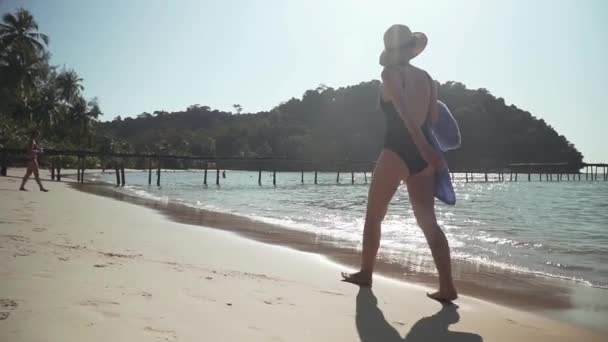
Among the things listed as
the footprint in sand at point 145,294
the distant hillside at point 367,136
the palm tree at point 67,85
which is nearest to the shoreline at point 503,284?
the footprint in sand at point 145,294

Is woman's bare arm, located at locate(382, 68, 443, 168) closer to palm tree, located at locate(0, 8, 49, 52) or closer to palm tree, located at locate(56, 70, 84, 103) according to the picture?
palm tree, located at locate(0, 8, 49, 52)

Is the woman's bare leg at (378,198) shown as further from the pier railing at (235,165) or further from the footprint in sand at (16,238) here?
the pier railing at (235,165)

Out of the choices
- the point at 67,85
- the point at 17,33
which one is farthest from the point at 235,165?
the point at 17,33

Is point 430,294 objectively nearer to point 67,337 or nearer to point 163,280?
point 163,280

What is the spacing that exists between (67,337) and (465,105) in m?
121

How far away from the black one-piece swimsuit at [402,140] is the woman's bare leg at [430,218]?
8 cm

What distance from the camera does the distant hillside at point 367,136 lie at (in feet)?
352

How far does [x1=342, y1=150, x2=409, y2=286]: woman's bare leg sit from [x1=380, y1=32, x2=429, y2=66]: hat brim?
643 millimetres

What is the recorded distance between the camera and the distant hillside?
107438 mm

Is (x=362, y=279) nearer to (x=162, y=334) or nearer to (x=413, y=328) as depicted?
(x=413, y=328)

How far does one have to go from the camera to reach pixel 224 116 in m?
157

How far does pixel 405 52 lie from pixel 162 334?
7.64 ft

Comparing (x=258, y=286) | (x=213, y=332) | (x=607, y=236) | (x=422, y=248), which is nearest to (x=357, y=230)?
(x=422, y=248)

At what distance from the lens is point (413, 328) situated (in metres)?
2.27
